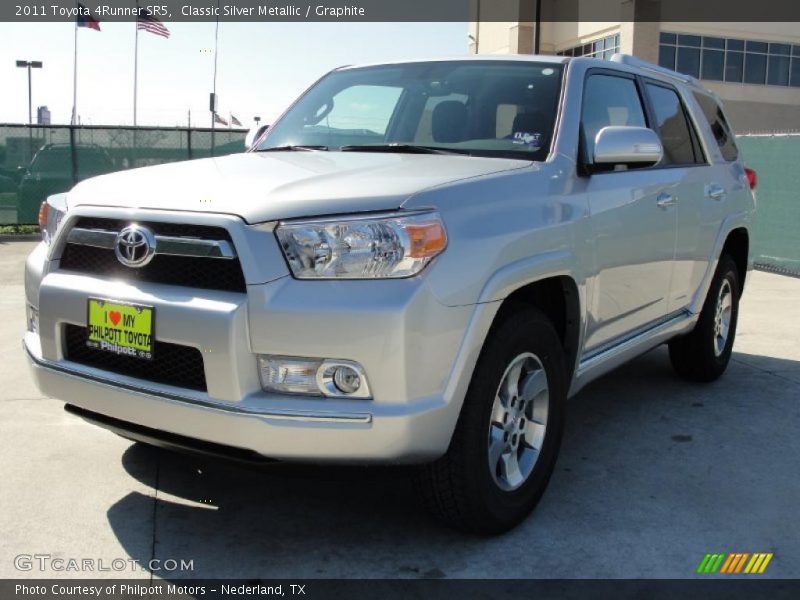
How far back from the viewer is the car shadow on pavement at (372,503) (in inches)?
118

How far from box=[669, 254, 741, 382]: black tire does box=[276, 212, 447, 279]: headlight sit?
10.3ft

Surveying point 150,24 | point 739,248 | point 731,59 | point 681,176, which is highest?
point 731,59

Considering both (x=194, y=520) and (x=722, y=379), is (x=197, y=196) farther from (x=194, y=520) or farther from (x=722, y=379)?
(x=722, y=379)

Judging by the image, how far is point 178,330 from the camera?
8.96 ft

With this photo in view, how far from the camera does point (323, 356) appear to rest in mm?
2654

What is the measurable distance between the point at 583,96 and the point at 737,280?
8.14ft

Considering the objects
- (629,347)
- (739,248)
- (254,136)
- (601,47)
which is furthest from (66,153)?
(601,47)

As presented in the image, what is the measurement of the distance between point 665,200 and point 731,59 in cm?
3362

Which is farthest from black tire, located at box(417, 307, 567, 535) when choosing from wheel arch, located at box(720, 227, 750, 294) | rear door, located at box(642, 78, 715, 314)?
wheel arch, located at box(720, 227, 750, 294)

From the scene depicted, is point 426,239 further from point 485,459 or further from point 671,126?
point 671,126

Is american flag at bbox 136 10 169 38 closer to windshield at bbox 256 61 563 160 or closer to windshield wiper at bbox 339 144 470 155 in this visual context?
windshield at bbox 256 61 563 160

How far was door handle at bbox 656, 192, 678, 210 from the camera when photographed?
14.1ft

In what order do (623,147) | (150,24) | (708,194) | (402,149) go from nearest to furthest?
(623,147), (402,149), (708,194), (150,24)

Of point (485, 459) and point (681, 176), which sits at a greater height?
point (681, 176)
